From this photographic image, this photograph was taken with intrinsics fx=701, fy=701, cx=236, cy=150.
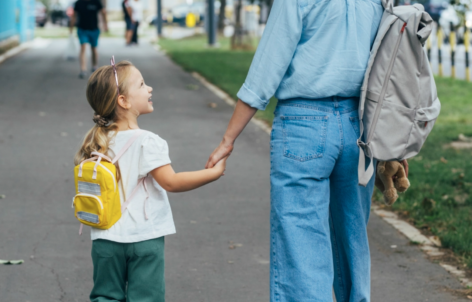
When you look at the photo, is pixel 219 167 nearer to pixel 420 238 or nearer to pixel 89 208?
pixel 89 208

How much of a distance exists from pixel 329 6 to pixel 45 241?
2997mm

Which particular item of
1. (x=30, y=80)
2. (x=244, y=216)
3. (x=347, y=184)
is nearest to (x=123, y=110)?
(x=347, y=184)

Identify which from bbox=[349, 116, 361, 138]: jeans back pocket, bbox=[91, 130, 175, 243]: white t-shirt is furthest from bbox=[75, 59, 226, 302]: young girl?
bbox=[349, 116, 361, 138]: jeans back pocket

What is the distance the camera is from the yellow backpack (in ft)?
8.96

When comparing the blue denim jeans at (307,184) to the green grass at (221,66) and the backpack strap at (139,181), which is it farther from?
the green grass at (221,66)

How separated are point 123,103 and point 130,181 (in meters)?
0.31

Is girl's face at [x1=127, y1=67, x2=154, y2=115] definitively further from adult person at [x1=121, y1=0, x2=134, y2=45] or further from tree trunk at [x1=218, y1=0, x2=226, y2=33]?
tree trunk at [x1=218, y1=0, x2=226, y2=33]

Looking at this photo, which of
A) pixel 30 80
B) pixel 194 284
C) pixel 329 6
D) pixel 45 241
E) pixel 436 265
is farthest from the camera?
pixel 30 80

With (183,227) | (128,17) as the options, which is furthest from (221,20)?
(183,227)

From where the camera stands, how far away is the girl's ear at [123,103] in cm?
280

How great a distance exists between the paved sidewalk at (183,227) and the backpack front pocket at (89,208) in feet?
3.94

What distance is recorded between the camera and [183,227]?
5.27 metres

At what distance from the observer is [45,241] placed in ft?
16.0

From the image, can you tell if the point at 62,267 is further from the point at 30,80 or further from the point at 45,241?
the point at 30,80
